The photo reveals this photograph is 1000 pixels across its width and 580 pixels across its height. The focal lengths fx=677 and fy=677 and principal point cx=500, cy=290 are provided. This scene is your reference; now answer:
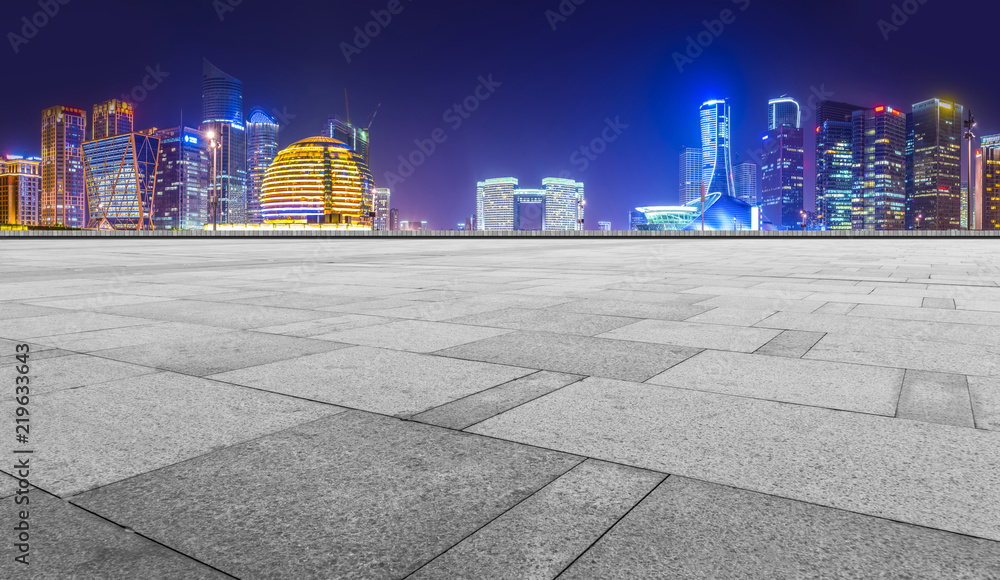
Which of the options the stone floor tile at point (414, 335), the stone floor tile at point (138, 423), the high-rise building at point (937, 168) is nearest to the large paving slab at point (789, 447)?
the stone floor tile at point (138, 423)

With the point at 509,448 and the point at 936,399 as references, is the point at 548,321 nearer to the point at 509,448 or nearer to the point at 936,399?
the point at 936,399

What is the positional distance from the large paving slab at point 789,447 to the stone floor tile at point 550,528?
0.90 feet

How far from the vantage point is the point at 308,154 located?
166875 millimetres

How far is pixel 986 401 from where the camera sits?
13.4 ft

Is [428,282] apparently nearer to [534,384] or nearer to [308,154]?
[534,384]

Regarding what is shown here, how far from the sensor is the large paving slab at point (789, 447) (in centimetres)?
266

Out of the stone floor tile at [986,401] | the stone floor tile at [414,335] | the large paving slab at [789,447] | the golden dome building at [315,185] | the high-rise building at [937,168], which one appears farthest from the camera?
the high-rise building at [937,168]

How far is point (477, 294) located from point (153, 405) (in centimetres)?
651

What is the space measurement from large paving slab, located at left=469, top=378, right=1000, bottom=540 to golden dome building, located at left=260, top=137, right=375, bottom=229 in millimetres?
165791

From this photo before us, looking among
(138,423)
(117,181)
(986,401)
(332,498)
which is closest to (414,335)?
(138,423)

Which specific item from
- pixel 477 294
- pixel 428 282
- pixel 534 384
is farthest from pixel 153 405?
pixel 428 282

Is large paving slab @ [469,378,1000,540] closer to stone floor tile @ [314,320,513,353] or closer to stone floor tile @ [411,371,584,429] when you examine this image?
stone floor tile @ [411,371,584,429]

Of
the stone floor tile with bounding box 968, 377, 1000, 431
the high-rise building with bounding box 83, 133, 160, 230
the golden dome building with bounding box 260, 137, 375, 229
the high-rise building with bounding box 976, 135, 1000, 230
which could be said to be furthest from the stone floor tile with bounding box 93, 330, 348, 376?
the high-rise building with bounding box 83, 133, 160, 230

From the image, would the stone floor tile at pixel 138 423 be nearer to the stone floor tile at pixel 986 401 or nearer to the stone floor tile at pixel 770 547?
the stone floor tile at pixel 770 547
